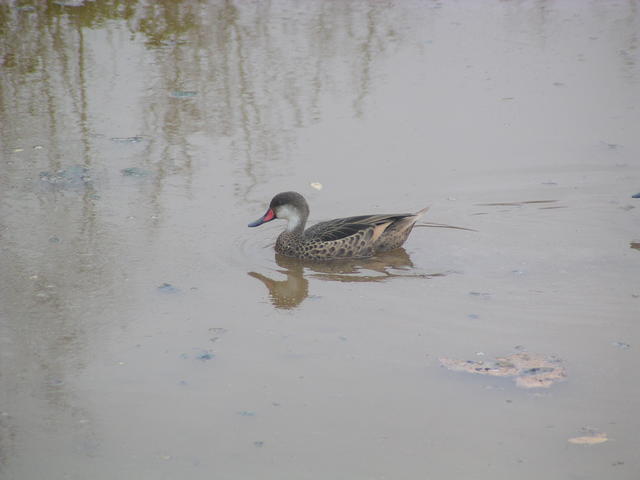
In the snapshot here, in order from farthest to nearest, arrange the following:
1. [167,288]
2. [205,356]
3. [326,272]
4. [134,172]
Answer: [134,172] → [326,272] → [167,288] → [205,356]

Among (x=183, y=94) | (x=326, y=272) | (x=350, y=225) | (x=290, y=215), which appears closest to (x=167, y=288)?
(x=326, y=272)

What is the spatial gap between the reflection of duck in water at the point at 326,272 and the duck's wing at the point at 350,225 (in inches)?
8.3

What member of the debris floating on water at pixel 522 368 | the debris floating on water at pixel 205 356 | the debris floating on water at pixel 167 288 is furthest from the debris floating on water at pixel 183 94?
the debris floating on water at pixel 522 368

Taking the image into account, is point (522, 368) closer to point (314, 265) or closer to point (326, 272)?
point (326, 272)

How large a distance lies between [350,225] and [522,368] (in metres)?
2.20

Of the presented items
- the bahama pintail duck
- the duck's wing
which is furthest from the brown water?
the duck's wing

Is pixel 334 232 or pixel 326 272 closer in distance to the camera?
pixel 326 272

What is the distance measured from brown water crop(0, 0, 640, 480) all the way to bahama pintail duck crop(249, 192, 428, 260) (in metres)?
0.12

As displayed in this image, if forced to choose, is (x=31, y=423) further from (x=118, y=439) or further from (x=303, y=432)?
(x=303, y=432)

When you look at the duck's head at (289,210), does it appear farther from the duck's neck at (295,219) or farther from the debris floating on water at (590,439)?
A: the debris floating on water at (590,439)

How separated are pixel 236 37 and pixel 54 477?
27.1 feet

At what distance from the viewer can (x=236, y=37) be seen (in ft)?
37.7

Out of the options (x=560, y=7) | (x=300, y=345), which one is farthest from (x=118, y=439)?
(x=560, y=7)

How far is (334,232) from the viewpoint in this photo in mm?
6832
